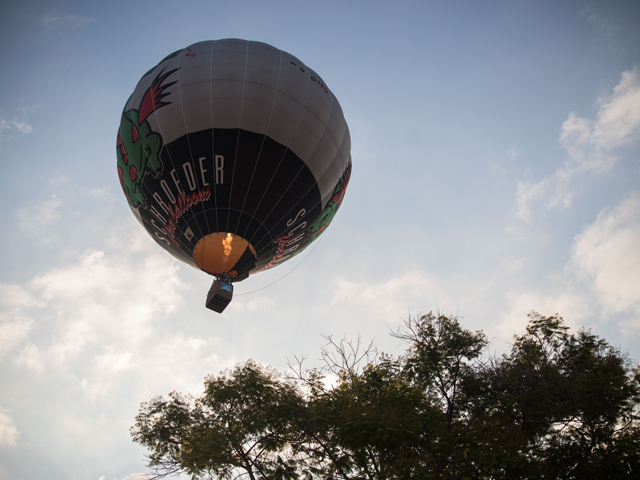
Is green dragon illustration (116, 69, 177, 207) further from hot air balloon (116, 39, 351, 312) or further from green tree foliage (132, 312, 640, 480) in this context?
green tree foliage (132, 312, 640, 480)

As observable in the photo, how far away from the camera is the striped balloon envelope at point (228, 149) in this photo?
42.2ft

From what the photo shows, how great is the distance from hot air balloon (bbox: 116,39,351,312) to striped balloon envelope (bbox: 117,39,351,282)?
4 cm

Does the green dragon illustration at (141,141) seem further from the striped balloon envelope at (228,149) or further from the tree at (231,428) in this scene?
the tree at (231,428)

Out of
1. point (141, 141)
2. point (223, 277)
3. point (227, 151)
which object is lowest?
point (223, 277)

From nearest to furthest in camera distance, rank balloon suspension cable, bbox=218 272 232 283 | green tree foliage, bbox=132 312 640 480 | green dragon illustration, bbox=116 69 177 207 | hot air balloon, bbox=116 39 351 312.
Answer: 1. green tree foliage, bbox=132 312 640 480
2. hot air balloon, bbox=116 39 351 312
3. green dragon illustration, bbox=116 69 177 207
4. balloon suspension cable, bbox=218 272 232 283

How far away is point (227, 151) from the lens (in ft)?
42.2

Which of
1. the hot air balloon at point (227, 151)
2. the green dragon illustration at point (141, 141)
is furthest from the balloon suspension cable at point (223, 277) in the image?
the green dragon illustration at point (141, 141)

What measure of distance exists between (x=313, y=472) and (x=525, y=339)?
883 centimetres

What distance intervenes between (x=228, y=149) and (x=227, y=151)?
0.08 meters

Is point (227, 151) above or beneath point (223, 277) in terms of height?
above

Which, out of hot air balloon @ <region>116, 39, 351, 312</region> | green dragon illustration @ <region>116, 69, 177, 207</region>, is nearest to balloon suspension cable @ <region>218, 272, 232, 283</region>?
hot air balloon @ <region>116, 39, 351, 312</region>

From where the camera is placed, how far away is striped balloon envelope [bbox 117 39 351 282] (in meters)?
12.9

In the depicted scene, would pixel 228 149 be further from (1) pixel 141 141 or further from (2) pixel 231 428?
(2) pixel 231 428

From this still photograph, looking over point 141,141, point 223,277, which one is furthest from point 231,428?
point 141,141
